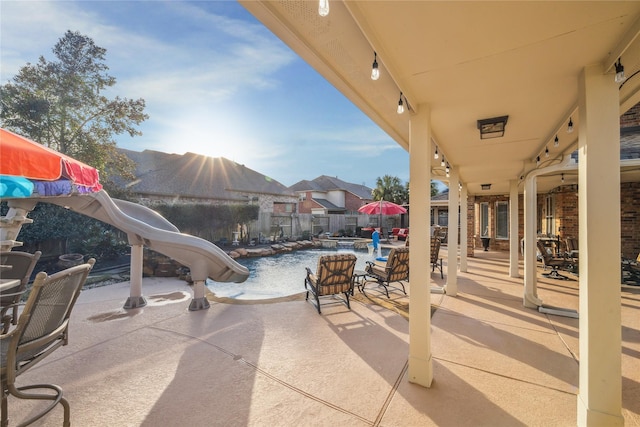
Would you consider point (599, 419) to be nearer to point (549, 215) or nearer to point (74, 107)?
point (549, 215)

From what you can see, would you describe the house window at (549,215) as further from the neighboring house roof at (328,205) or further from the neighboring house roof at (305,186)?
the neighboring house roof at (305,186)

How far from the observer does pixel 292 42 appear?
1861 millimetres

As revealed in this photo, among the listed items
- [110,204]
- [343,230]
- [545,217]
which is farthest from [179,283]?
[343,230]

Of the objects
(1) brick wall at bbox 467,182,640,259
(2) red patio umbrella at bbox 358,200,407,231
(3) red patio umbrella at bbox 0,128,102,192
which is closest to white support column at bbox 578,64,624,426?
(3) red patio umbrella at bbox 0,128,102,192

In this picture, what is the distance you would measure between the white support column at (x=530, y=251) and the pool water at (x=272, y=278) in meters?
5.16

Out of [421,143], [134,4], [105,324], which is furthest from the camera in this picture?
[134,4]

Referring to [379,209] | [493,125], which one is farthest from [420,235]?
[379,209]

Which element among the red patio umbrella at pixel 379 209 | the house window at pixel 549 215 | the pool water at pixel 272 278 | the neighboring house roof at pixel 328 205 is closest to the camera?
the pool water at pixel 272 278

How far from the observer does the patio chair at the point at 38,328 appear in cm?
178

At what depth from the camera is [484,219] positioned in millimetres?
13766

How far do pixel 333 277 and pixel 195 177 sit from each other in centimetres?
1719

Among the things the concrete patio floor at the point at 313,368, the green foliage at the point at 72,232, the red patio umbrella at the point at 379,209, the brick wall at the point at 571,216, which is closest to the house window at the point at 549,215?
the brick wall at the point at 571,216

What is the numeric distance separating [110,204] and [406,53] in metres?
5.26

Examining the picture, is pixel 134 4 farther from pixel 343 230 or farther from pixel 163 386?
pixel 343 230
